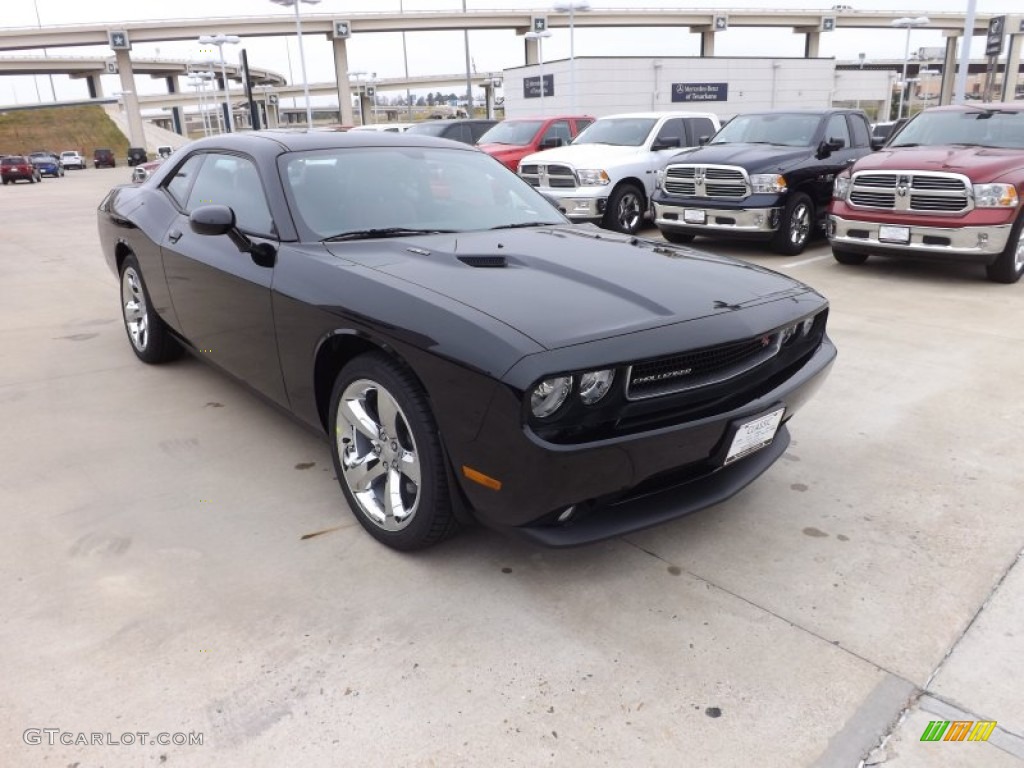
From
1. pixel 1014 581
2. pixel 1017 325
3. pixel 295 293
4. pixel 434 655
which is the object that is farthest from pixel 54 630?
pixel 1017 325

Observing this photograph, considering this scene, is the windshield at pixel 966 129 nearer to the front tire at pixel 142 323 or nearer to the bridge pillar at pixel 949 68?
the front tire at pixel 142 323

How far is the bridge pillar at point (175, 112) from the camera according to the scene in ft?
328

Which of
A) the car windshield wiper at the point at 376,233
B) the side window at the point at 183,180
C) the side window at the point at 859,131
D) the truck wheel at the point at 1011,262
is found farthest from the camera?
the side window at the point at 859,131

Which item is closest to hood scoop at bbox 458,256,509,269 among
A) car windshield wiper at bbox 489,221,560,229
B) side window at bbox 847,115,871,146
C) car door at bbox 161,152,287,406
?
car windshield wiper at bbox 489,221,560,229

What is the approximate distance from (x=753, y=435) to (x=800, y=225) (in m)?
7.30

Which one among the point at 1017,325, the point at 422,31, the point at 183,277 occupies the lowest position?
the point at 1017,325

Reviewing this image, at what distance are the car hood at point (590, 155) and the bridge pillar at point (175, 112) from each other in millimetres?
98998

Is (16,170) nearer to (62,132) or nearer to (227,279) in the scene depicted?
(227,279)

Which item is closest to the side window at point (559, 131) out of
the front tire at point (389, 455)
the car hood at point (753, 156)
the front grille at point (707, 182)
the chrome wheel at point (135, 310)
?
the car hood at point (753, 156)

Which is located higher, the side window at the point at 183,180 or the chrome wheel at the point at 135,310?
the side window at the point at 183,180

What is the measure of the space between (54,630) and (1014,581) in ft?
10.7

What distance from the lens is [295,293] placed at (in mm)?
3207

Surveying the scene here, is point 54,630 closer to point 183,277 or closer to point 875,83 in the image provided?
point 183,277

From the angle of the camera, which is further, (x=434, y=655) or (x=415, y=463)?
(x=415, y=463)
